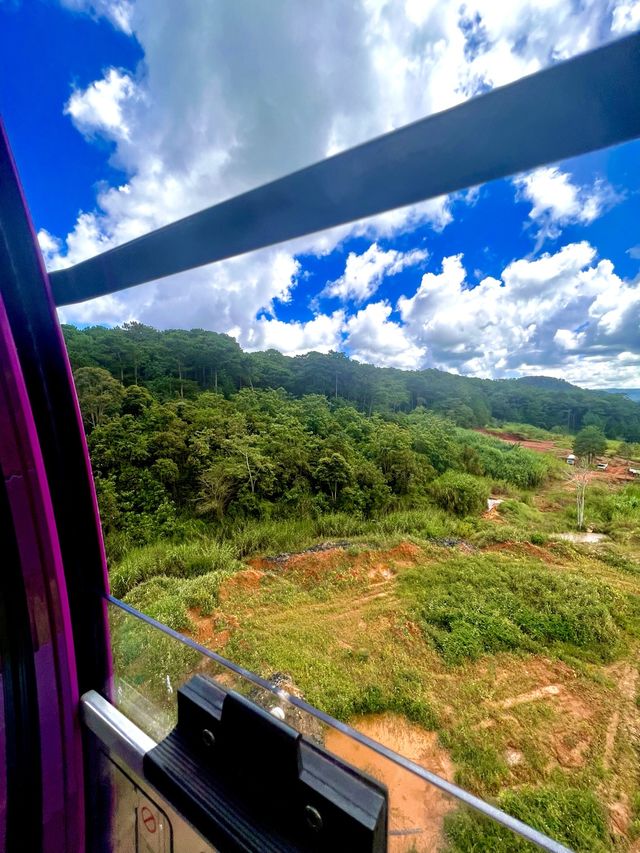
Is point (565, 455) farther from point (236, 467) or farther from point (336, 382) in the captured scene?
point (236, 467)

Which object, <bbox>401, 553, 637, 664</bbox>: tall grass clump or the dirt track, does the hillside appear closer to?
the dirt track

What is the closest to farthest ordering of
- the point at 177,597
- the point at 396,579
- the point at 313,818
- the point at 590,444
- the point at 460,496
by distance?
the point at 313,818, the point at 177,597, the point at 396,579, the point at 460,496, the point at 590,444

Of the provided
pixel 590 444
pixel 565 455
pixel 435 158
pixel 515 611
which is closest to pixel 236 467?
pixel 515 611

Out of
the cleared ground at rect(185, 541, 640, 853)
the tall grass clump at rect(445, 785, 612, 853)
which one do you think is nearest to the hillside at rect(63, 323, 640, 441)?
the cleared ground at rect(185, 541, 640, 853)

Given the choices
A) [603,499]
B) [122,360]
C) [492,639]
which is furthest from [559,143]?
[122,360]

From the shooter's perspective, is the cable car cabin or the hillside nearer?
the cable car cabin

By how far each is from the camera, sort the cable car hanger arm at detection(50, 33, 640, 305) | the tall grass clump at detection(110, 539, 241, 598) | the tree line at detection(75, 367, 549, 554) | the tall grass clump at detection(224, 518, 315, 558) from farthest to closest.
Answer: the tree line at detection(75, 367, 549, 554) < the tall grass clump at detection(224, 518, 315, 558) < the tall grass clump at detection(110, 539, 241, 598) < the cable car hanger arm at detection(50, 33, 640, 305)

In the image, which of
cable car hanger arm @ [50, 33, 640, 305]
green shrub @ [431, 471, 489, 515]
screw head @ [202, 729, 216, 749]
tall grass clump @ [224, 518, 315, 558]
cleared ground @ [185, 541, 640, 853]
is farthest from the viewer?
Answer: green shrub @ [431, 471, 489, 515]
